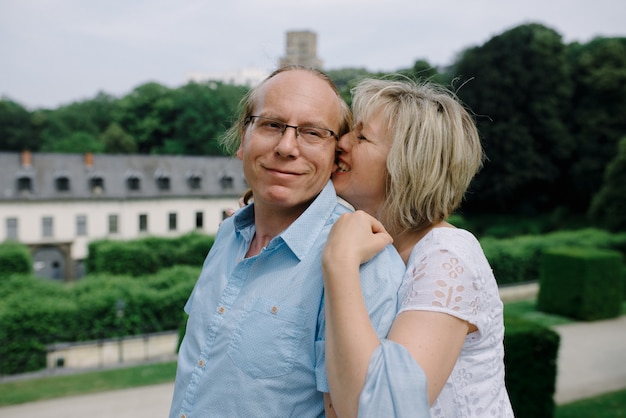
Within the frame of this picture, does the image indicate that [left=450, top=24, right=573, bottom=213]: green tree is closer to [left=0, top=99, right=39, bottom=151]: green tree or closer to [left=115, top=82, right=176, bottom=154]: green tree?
[left=115, top=82, right=176, bottom=154]: green tree

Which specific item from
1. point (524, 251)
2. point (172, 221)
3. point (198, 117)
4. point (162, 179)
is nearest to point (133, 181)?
point (162, 179)

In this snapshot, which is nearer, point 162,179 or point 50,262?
point 50,262

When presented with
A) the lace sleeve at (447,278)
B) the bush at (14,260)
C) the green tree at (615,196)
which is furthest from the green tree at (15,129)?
the lace sleeve at (447,278)

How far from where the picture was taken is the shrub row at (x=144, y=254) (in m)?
28.0

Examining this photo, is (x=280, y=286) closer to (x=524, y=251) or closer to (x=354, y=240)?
(x=354, y=240)

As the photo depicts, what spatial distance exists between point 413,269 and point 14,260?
26.7 m

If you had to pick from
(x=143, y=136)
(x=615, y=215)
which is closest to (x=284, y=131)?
(x=615, y=215)

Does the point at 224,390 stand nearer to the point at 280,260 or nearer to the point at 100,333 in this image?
the point at 280,260

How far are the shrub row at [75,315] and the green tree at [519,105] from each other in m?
22.6

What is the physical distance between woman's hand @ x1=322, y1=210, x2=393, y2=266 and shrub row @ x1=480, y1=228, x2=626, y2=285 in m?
20.1

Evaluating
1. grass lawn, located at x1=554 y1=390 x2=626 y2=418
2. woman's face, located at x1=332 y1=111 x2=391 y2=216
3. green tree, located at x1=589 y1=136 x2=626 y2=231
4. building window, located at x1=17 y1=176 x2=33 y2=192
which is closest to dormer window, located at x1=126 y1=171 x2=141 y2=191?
building window, located at x1=17 y1=176 x2=33 y2=192

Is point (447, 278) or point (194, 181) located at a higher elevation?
point (447, 278)

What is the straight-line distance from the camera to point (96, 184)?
115ft

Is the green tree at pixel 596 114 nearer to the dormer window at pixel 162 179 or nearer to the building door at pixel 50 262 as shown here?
the dormer window at pixel 162 179
